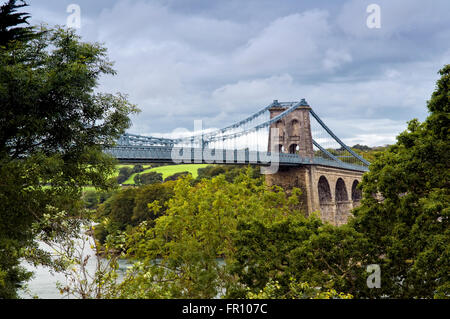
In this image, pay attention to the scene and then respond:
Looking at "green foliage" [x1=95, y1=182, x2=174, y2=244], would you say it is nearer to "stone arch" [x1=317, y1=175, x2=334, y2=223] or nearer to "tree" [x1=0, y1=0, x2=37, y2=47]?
"stone arch" [x1=317, y1=175, x2=334, y2=223]

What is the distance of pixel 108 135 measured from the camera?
1432 centimetres

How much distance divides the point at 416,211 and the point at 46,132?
1185 centimetres

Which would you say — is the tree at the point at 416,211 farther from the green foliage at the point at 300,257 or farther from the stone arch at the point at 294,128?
the stone arch at the point at 294,128

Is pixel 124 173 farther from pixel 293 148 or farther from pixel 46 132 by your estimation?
pixel 46 132

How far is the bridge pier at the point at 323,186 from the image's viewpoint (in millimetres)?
50062

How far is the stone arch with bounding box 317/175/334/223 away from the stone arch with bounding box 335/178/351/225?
2.96m

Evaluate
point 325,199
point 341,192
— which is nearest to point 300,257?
point 325,199

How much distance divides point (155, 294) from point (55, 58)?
7670mm

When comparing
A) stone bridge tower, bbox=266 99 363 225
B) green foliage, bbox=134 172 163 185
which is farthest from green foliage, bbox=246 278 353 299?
green foliage, bbox=134 172 163 185

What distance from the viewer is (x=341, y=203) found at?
61656 mm

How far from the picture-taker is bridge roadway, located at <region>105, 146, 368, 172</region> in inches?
1257

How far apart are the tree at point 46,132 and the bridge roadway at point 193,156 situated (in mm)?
13449
